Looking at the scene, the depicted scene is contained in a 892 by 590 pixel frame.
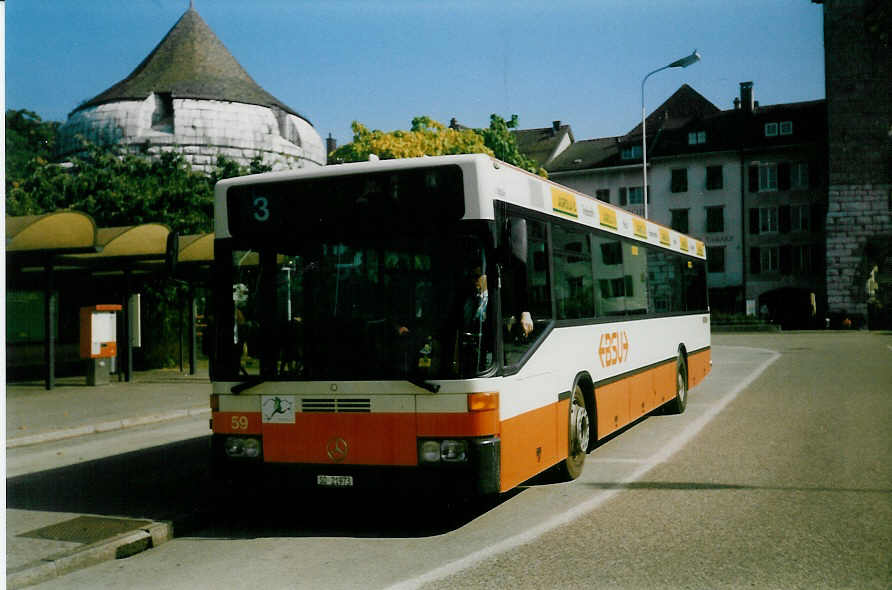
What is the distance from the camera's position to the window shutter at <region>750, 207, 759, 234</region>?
64688mm

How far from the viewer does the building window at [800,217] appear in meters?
63.4

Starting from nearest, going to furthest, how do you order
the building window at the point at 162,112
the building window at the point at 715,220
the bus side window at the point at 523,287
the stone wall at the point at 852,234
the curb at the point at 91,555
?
the curb at the point at 91,555, the bus side window at the point at 523,287, the stone wall at the point at 852,234, the building window at the point at 162,112, the building window at the point at 715,220

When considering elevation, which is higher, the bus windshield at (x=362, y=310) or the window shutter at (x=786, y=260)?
the window shutter at (x=786, y=260)

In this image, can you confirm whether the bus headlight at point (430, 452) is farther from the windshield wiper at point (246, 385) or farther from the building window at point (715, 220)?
the building window at point (715, 220)

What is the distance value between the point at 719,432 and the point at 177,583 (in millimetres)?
Result: 7820

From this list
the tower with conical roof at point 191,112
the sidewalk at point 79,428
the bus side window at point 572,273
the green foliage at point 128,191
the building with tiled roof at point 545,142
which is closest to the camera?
the sidewalk at point 79,428

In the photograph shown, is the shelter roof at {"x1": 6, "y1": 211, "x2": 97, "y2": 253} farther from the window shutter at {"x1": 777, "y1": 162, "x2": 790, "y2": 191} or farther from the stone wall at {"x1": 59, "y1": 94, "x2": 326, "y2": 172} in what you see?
the window shutter at {"x1": 777, "y1": 162, "x2": 790, "y2": 191}

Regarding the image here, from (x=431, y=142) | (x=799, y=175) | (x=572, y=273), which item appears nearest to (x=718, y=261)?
(x=799, y=175)

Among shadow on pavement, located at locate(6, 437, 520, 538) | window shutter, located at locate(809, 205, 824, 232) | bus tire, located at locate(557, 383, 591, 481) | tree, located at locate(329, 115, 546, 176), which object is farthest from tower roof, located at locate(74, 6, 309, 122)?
bus tire, located at locate(557, 383, 591, 481)

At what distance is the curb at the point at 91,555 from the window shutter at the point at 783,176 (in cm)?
6290

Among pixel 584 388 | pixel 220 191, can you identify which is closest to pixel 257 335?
pixel 220 191

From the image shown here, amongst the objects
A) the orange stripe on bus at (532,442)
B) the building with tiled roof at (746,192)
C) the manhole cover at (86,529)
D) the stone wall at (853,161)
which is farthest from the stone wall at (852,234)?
the manhole cover at (86,529)

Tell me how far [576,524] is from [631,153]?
6424 cm

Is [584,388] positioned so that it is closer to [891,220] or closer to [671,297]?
[671,297]
